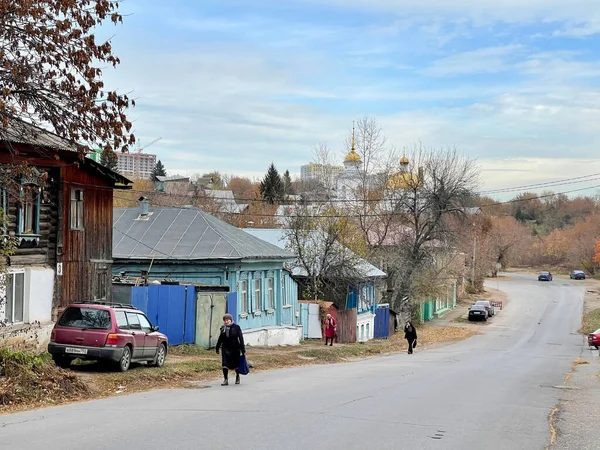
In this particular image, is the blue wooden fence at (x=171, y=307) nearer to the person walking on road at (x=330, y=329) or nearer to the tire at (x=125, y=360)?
the tire at (x=125, y=360)

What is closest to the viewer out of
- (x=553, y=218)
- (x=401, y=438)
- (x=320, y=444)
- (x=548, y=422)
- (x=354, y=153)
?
(x=320, y=444)

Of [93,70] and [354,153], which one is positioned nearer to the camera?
[93,70]

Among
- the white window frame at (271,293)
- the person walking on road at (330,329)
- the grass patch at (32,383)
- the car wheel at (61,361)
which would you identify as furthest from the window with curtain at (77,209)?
the person walking on road at (330,329)

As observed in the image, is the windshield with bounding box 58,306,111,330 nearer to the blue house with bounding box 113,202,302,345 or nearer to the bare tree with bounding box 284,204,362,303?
the blue house with bounding box 113,202,302,345

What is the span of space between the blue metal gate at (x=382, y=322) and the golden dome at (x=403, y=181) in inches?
327

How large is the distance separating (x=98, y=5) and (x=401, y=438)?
8758mm

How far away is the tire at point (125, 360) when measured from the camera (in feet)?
58.2

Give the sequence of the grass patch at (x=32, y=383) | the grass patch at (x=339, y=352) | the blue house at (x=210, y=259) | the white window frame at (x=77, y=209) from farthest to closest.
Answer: the blue house at (x=210, y=259), the grass patch at (x=339, y=352), the white window frame at (x=77, y=209), the grass patch at (x=32, y=383)

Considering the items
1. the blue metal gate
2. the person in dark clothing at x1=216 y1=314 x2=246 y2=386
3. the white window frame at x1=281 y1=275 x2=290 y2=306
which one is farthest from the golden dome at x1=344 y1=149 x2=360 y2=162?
the person in dark clothing at x1=216 y1=314 x2=246 y2=386

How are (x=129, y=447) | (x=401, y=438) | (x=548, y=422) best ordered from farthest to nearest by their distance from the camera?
1. (x=548, y=422)
2. (x=401, y=438)
3. (x=129, y=447)

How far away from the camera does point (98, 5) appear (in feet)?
43.2

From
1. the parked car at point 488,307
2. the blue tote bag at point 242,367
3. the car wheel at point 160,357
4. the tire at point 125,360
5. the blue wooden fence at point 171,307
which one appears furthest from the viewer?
the parked car at point 488,307

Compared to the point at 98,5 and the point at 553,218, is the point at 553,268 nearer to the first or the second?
the point at 553,218

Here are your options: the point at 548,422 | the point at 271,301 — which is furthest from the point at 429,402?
the point at 271,301
